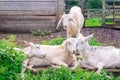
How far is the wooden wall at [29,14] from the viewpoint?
50.3ft

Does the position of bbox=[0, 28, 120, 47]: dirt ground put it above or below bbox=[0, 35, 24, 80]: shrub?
below

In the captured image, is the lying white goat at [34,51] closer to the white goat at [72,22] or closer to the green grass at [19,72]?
the green grass at [19,72]

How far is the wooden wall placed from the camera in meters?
15.3

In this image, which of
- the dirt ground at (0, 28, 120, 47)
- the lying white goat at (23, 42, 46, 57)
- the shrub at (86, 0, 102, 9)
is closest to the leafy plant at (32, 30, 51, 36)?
the dirt ground at (0, 28, 120, 47)

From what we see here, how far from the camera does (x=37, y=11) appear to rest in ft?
50.6

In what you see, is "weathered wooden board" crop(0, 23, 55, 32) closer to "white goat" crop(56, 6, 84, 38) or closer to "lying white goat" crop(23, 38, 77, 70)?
"white goat" crop(56, 6, 84, 38)

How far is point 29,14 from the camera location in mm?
15484

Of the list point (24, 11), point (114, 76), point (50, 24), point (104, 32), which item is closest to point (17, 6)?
point (24, 11)

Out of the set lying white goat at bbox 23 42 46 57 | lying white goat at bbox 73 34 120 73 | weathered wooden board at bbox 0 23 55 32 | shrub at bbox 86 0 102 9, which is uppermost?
lying white goat at bbox 23 42 46 57

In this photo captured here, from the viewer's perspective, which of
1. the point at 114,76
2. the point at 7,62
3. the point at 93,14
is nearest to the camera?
the point at 7,62

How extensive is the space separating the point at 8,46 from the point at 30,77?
0.64 meters

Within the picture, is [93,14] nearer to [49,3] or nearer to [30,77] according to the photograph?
[49,3]

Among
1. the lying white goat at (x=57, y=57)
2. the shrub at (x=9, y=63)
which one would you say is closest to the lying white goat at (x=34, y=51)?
the lying white goat at (x=57, y=57)

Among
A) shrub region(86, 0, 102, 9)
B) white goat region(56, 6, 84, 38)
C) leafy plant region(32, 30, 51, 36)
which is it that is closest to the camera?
white goat region(56, 6, 84, 38)
